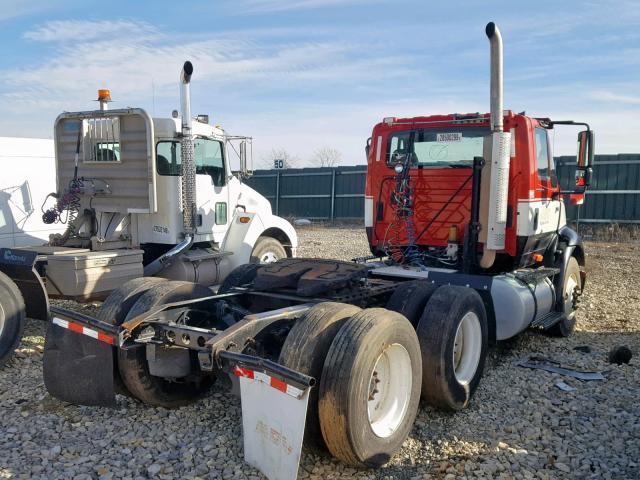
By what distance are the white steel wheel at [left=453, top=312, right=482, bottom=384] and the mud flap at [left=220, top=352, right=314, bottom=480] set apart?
2.01 meters

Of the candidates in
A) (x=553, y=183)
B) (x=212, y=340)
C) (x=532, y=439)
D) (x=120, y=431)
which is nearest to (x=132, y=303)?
(x=120, y=431)

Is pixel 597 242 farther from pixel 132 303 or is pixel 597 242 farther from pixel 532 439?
pixel 132 303

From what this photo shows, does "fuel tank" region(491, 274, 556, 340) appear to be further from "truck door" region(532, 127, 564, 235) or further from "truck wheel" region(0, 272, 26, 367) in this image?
"truck wheel" region(0, 272, 26, 367)

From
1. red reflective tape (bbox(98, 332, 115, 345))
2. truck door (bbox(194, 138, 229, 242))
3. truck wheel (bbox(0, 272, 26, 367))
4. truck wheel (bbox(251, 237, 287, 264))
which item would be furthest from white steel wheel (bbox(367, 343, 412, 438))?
truck wheel (bbox(251, 237, 287, 264))

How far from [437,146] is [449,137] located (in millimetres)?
178

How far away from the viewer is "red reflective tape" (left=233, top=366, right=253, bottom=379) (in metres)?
3.46

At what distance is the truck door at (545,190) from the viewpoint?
669 cm

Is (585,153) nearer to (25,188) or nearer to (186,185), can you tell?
(186,185)

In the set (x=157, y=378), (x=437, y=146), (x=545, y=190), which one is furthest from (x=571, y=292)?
(x=157, y=378)

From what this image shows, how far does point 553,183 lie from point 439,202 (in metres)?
1.56

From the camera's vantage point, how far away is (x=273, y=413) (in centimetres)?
342

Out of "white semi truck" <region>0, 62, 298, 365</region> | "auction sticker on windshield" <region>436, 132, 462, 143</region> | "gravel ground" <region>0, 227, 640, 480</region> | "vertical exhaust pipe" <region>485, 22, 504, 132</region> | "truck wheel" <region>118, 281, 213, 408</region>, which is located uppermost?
"vertical exhaust pipe" <region>485, 22, 504, 132</region>

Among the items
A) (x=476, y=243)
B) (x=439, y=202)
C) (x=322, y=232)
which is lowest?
(x=322, y=232)

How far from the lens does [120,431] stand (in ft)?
14.5
